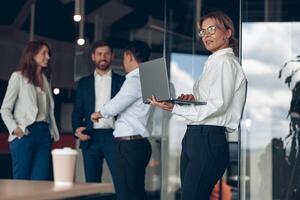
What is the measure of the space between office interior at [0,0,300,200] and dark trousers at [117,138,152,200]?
1385mm

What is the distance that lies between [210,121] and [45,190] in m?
1.18

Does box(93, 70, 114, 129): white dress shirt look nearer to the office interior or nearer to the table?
the office interior

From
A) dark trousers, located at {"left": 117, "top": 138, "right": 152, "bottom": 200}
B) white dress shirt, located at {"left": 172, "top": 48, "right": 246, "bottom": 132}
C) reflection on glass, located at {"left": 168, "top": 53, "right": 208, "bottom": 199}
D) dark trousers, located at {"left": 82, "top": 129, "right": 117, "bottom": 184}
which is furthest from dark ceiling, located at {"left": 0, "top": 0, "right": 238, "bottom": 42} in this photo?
white dress shirt, located at {"left": 172, "top": 48, "right": 246, "bottom": 132}

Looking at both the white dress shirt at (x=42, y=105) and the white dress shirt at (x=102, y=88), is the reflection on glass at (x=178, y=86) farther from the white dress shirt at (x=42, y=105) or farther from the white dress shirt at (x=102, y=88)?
the white dress shirt at (x=42, y=105)

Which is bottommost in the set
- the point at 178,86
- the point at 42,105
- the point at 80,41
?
the point at 42,105

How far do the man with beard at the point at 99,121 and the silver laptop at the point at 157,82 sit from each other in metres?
1.28

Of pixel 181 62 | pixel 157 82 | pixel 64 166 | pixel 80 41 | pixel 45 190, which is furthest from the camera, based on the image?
pixel 181 62

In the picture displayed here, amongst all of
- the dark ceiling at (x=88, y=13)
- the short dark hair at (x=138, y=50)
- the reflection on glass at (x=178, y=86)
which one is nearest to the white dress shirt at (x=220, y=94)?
the short dark hair at (x=138, y=50)

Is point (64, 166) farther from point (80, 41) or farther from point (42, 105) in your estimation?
point (80, 41)

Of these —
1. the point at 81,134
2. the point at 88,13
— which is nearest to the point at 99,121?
the point at 81,134

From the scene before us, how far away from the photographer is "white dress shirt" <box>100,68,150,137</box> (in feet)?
11.7

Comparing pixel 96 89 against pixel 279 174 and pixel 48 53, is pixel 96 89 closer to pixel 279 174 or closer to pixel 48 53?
pixel 48 53

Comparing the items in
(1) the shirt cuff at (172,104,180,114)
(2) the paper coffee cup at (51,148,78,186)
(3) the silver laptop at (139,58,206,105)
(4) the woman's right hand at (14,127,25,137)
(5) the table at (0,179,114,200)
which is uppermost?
(3) the silver laptop at (139,58,206,105)

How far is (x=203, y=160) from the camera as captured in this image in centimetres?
261
